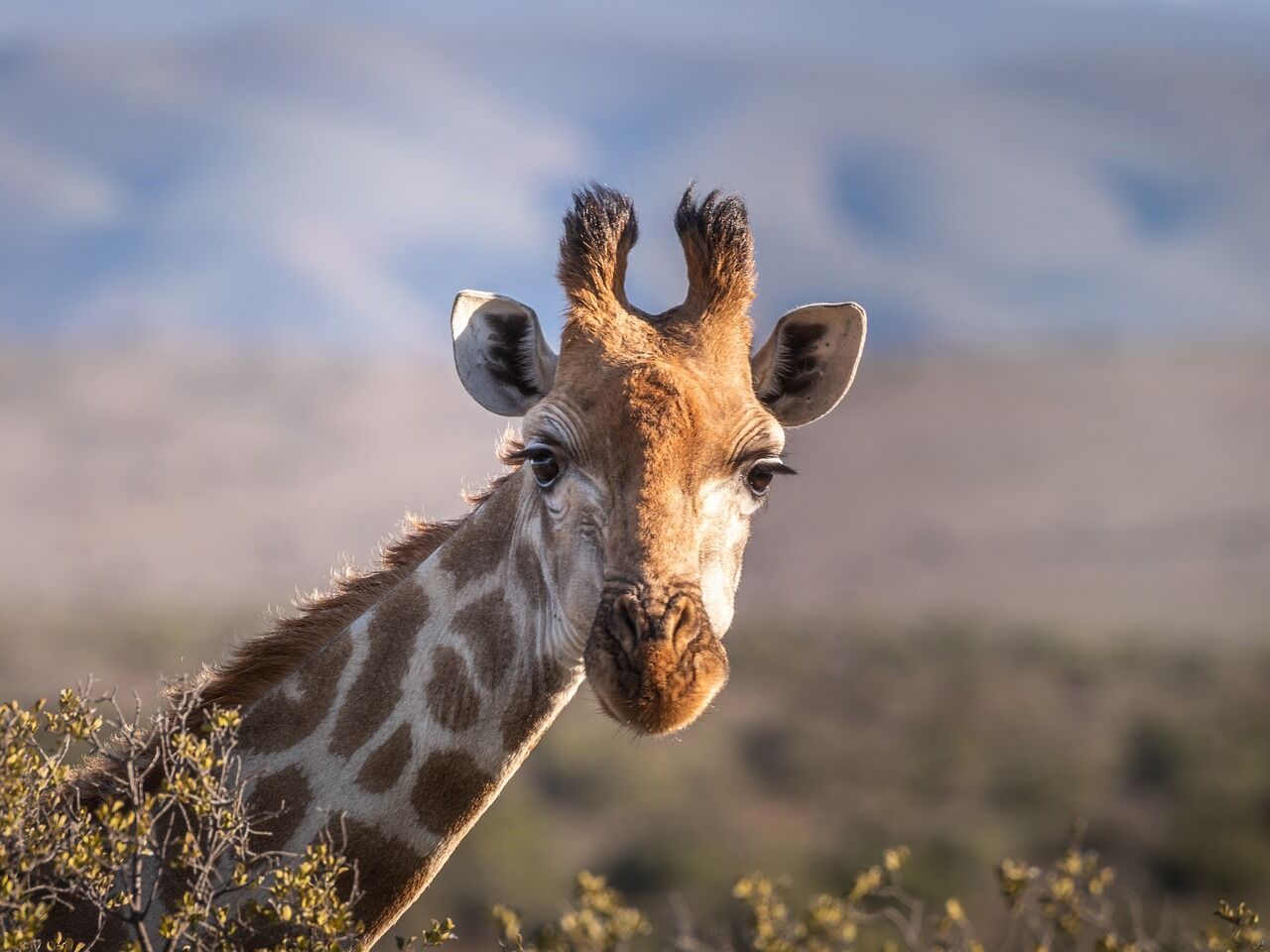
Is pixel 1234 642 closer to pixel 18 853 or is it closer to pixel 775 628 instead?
pixel 775 628

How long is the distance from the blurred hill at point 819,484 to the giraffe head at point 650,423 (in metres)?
48.9

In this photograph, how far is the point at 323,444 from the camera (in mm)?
111000

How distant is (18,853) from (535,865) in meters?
22.2

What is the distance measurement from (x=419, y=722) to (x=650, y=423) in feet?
5.20

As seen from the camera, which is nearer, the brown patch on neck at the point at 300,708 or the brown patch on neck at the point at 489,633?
the brown patch on neck at the point at 489,633

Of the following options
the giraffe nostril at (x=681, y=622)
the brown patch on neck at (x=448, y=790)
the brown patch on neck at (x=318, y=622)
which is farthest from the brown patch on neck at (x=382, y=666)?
the giraffe nostril at (x=681, y=622)

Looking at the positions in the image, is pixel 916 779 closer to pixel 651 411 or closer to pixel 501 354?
pixel 501 354

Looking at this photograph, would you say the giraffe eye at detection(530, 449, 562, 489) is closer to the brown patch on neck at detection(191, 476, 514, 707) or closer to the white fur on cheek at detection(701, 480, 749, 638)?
the brown patch on neck at detection(191, 476, 514, 707)

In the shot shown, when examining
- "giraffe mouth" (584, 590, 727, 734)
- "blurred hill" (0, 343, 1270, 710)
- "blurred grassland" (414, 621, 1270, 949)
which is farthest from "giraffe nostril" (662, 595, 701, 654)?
"blurred hill" (0, 343, 1270, 710)

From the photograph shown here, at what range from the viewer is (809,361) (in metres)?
6.60

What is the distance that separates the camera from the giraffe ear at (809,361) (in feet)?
21.1

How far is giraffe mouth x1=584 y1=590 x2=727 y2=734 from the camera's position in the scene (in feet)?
15.6

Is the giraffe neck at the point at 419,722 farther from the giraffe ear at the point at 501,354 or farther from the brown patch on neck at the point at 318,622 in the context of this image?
the giraffe ear at the point at 501,354

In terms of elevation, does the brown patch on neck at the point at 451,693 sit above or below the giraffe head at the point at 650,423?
below
